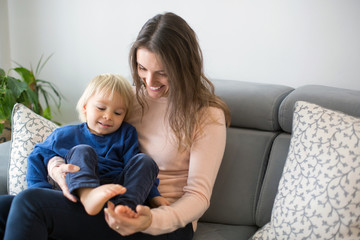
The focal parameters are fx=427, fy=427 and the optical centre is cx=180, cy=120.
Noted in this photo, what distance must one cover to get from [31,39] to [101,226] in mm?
1738

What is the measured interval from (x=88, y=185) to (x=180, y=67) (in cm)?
49

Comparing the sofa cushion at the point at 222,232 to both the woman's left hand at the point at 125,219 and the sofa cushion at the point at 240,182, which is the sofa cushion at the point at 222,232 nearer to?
the sofa cushion at the point at 240,182

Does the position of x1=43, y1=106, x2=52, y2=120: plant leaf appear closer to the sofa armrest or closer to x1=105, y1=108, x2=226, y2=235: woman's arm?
the sofa armrest

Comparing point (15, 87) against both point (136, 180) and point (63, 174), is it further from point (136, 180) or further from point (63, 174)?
point (136, 180)

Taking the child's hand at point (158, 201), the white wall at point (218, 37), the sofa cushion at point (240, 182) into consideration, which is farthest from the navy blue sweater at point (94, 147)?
the white wall at point (218, 37)

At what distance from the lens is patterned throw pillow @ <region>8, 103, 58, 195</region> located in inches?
63.3

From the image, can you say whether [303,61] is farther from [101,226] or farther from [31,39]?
[31,39]

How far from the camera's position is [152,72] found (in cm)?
141

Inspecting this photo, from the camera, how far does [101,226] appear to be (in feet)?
4.23

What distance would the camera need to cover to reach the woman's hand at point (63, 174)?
1.25m

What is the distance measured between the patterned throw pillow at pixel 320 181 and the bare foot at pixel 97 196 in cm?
59

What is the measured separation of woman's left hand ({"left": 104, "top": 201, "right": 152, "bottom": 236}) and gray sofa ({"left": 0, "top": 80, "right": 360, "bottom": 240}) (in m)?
0.49

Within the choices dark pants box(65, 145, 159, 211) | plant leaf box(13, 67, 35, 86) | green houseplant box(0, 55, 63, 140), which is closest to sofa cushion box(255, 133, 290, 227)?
dark pants box(65, 145, 159, 211)

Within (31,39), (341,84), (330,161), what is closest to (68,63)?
(31,39)
